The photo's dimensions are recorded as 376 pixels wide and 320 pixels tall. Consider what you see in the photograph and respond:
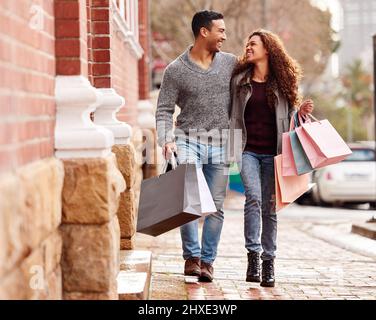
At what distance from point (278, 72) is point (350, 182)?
14.8m

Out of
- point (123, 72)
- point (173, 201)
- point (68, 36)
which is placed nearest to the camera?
point (68, 36)

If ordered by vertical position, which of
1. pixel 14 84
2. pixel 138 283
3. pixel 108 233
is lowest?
pixel 138 283

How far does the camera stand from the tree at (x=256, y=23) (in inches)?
1284

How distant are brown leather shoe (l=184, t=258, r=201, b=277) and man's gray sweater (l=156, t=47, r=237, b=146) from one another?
892mm

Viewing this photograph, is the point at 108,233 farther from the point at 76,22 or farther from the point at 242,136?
the point at 242,136

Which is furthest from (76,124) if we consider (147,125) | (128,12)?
(147,125)

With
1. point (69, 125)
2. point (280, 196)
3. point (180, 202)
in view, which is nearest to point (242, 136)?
point (280, 196)

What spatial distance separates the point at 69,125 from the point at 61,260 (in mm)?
732

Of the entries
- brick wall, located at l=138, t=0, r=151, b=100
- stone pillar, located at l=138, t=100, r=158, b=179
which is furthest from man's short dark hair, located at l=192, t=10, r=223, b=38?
brick wall, located at l=138, t=0, r=151, b=100

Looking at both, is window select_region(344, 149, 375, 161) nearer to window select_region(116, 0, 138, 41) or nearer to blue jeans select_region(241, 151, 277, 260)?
window select_region(116, 0, 138, 41)

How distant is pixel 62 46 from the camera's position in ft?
18.6

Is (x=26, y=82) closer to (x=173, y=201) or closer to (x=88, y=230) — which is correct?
(x=88, y=230)

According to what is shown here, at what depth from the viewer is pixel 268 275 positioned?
754cm

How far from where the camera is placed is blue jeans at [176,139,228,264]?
7609 millimetres
